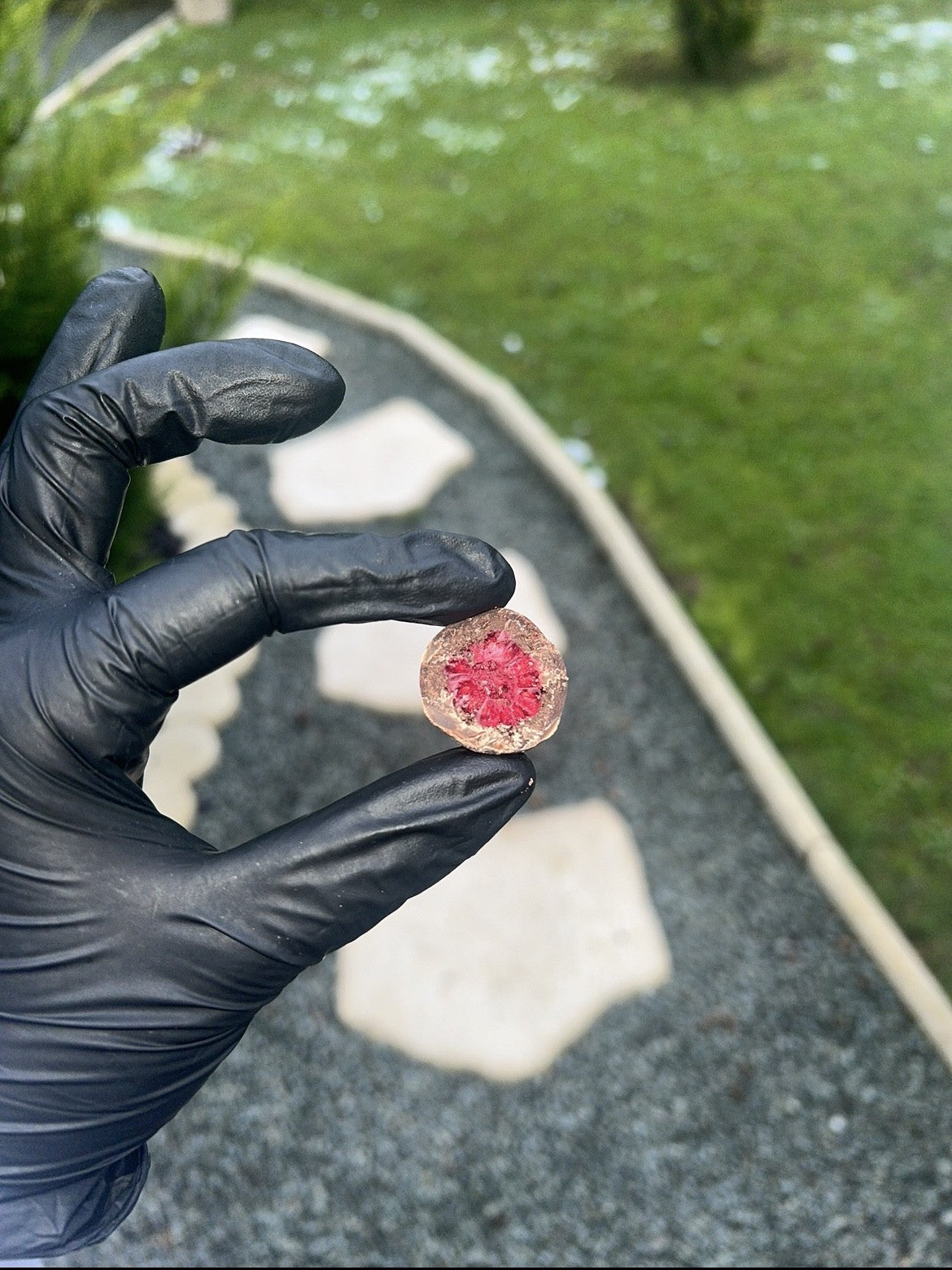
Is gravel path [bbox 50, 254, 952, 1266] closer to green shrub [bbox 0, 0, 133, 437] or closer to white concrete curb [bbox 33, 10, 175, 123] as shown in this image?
green shrub [bbox 0, 0, 133, 437]

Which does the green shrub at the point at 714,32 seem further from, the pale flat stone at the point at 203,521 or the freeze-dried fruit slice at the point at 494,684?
the freeze-dried fruit slice at the point at 494,684

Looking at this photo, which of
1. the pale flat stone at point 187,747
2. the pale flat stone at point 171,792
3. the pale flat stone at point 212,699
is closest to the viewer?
the pale flat stone at point 171,792

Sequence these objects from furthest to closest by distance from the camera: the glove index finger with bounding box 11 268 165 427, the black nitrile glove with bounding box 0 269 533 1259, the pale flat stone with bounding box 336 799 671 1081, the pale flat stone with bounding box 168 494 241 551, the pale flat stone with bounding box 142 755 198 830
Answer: the pale flat stone with bounding box 168 494 241 551 < the pale flat stone with bounding box 142 755 198 830 < the pale flat stone with bounding box 336 799 671 1081 < the glove index finger with bounding box 11 268 165 427 < the black nitrile glove with bounding box 0 269 533 1259

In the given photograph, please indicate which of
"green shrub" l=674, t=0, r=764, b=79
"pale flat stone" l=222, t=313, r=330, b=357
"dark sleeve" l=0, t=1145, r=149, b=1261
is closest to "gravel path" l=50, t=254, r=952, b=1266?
"dark sleeve" l=0, t=1145, r=149, b=1261

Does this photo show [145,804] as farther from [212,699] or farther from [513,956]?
[212,699]

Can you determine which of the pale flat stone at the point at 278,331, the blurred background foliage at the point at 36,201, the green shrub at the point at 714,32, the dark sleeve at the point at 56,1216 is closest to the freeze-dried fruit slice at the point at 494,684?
the dark sleeve at the point at 56,1216

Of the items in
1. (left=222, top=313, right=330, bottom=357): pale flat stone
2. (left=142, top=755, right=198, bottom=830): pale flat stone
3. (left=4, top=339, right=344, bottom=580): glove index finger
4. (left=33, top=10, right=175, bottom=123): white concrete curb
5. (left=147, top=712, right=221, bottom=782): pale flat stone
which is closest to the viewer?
(left=4, top=339, right=344, bottom=580): glove index finger

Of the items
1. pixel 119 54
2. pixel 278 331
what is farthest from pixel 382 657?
pixel 119 54
